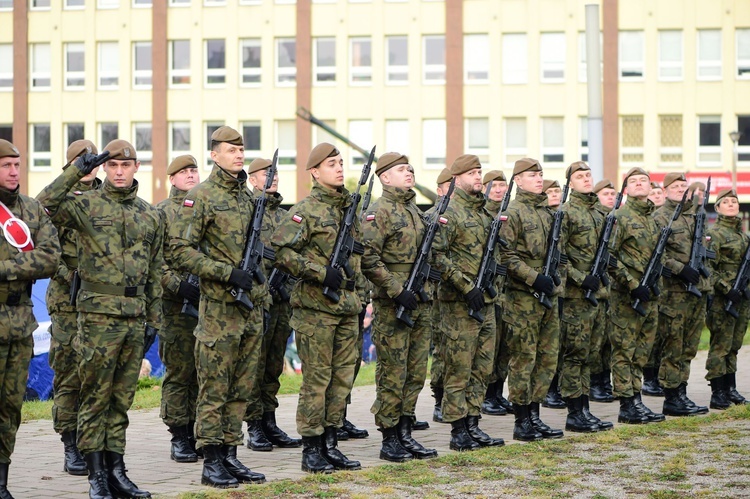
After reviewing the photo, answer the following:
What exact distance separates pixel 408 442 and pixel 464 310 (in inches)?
46.8

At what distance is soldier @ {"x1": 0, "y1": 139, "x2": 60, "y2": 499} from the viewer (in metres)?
7.13

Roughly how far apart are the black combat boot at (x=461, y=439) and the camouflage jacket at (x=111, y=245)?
300cm

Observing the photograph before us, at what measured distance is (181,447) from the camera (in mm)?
9328

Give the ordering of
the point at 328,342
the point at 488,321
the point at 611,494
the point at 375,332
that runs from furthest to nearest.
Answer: the point at 488,321 < the point at 375,332 < the point at 328,342 < the point at 611,494

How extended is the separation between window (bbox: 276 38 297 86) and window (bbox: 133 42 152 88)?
5300 mm

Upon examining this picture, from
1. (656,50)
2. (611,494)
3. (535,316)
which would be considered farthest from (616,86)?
(611,494)

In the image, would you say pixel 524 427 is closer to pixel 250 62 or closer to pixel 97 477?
pixel 97 477

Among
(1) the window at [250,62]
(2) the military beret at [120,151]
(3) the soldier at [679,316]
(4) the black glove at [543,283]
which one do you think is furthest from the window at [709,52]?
(2) the military beret at [120,151]

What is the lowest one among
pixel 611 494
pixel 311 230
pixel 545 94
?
pixel 611 494

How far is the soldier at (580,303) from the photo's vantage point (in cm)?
1086

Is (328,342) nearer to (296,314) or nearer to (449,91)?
(296,314)

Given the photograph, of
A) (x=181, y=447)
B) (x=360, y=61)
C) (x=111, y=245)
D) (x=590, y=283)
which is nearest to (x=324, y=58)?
(x=360, y=61)

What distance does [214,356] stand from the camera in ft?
26.4

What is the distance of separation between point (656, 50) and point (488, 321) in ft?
117
